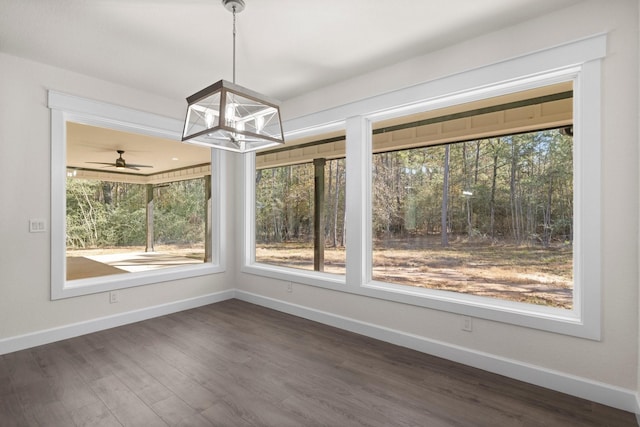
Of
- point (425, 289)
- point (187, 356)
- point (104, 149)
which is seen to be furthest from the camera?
point (104, 149)

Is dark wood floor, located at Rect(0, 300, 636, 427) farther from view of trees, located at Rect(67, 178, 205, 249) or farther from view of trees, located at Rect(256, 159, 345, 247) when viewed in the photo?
view of trees, located at Rect(256, 159, 345, 247)

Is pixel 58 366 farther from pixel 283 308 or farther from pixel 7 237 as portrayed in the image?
pixel 283 308

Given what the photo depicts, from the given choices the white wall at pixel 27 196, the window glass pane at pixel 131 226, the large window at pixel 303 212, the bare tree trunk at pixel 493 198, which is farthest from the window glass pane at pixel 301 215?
the white wall at pixel 27 196

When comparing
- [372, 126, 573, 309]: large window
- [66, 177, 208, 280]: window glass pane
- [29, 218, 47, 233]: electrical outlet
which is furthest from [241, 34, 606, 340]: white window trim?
[29, 218, 47, 233]: electrical outlet

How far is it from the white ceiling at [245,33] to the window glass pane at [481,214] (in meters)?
0.80

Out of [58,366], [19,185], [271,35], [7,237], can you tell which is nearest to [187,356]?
[58,366]

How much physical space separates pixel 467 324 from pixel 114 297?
144 inches

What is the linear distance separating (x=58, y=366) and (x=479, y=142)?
407 centimetres

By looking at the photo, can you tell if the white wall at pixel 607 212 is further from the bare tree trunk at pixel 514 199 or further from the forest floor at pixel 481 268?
the bare tree trunk at pixel 514 199

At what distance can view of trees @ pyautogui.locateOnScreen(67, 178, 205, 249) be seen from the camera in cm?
372

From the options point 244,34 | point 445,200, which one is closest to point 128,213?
point 244,34

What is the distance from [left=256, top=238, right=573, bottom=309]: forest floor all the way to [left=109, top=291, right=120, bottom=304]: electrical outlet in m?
2.50

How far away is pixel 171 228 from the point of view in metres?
4.70

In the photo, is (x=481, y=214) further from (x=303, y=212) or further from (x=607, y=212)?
(x=303, y=212)
